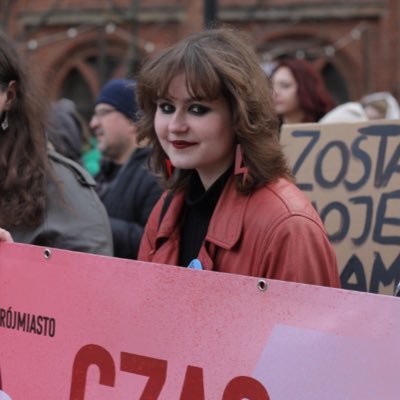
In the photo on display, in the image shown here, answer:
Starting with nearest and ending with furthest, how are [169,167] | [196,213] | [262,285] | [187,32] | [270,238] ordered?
[262,285] → [270,238] → [196,213] → [169,167] → [187,32]

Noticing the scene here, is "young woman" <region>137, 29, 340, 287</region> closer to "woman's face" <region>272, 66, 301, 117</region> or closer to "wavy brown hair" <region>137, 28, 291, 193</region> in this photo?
"wavy brown hair" <region>137, 28, 291, 193</region>

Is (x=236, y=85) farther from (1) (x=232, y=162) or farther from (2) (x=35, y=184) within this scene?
(2) (x=35, y=184)

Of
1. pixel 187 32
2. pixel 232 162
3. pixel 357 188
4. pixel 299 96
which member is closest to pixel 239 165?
pixel 232 162

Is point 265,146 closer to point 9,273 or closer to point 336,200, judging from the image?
point 9,273

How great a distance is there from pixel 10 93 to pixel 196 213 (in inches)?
30.5

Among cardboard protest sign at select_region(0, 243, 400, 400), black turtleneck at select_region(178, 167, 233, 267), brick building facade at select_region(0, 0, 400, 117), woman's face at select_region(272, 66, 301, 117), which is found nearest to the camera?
cardboard protest sign at select_region(0, 243, 400, 400)

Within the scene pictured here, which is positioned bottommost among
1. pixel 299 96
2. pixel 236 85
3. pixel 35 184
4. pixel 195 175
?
pixel 35 184

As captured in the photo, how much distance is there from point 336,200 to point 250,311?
55.0 inches

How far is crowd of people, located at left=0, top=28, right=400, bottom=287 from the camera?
2113 mm

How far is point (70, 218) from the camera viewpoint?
267cm

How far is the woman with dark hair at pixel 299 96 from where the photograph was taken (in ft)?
15.9

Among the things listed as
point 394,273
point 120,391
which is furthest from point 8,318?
point 394,273

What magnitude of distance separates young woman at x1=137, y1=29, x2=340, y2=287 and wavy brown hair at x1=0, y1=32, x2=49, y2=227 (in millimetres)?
482

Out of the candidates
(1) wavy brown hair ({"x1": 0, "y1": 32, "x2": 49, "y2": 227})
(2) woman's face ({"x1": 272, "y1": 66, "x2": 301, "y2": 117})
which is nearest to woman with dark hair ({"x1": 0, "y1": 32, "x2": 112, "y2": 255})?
(1) wavy brown hair ({"x1": 0, "y1": 32, "x2": 49, "y2": 227})
